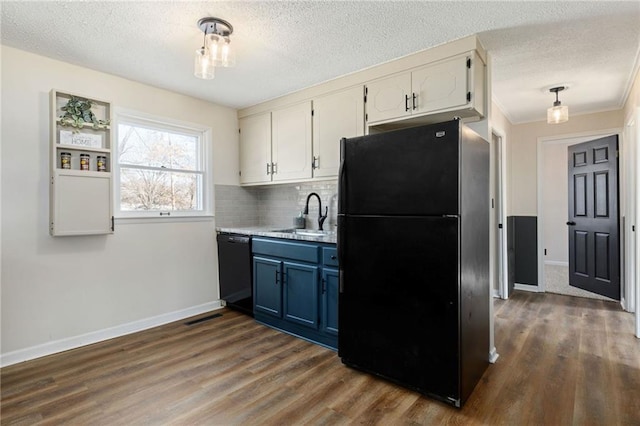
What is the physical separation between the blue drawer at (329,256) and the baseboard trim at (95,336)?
1759 mm

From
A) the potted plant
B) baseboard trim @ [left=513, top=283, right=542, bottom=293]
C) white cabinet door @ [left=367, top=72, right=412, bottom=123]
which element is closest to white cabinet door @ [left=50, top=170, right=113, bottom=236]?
the potted plant

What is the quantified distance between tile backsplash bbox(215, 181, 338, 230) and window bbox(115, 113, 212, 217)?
0.25m

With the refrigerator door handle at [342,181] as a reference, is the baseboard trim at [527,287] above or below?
below

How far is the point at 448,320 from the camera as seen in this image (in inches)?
75.6

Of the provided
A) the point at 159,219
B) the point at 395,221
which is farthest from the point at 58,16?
the point at 395,221

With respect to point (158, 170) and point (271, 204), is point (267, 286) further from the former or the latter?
point (158, 170)

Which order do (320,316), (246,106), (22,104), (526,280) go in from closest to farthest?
(22,104), (320,316), (246,106), (526,280)

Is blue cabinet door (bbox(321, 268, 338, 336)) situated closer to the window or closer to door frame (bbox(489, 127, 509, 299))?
the window

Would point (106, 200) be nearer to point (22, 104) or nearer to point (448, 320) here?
point (22, 104)

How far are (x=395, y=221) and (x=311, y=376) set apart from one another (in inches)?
47.5

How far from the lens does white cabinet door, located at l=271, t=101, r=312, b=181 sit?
134 inches

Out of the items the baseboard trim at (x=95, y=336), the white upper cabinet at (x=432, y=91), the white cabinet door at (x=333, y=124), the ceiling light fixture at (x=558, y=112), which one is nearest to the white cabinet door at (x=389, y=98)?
the white upper cabinet at (x=432, y=91)

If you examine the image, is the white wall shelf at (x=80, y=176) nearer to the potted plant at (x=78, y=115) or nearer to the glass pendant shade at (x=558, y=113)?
the potted plant at (x=78, y=115)

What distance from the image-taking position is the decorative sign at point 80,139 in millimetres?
2705
